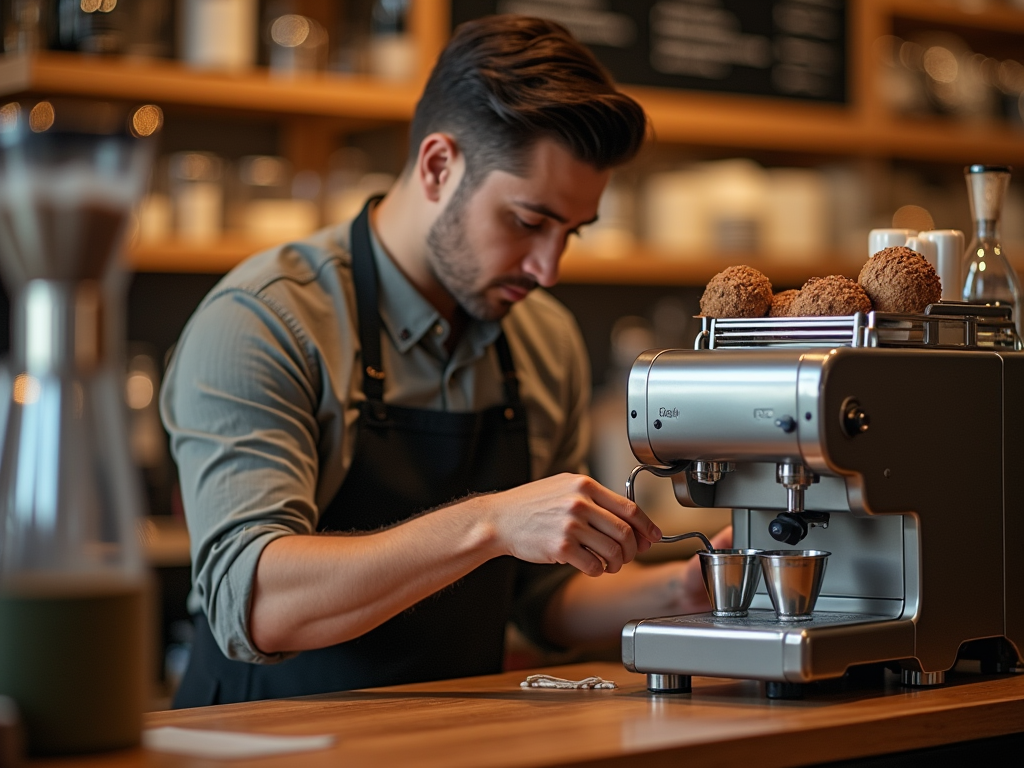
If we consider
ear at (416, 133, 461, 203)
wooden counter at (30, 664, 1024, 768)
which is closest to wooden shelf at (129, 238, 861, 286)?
Result: ear at (416, 133, 461, 203)

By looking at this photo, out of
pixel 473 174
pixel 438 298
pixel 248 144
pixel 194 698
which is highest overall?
pixel 248 144

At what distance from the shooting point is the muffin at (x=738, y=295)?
170 centimetres

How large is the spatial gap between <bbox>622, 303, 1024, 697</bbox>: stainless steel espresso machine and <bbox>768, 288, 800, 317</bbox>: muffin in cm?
6

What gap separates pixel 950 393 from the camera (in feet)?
5.57

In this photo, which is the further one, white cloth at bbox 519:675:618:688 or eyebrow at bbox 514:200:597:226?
eyebrow at bbox 514:200:597:226

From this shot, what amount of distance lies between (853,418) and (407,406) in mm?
755

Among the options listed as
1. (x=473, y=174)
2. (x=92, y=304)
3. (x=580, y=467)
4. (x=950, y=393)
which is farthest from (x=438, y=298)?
(x=92, y=304)

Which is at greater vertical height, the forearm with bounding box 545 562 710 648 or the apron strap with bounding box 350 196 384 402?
the apron strap with bounding box 350 196 384 402

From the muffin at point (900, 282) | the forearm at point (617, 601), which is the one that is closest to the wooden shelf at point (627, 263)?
the forearm at point (617, 601)

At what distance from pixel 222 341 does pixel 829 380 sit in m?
0.83

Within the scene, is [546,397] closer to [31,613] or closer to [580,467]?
[580,467]

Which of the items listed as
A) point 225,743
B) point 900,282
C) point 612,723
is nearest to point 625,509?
point 612,723

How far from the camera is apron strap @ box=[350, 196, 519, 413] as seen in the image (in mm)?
2059

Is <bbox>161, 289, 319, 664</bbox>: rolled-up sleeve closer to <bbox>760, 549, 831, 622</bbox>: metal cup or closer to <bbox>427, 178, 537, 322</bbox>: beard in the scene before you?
<bbox>427, 178, 537, 322</bbox>: beard
